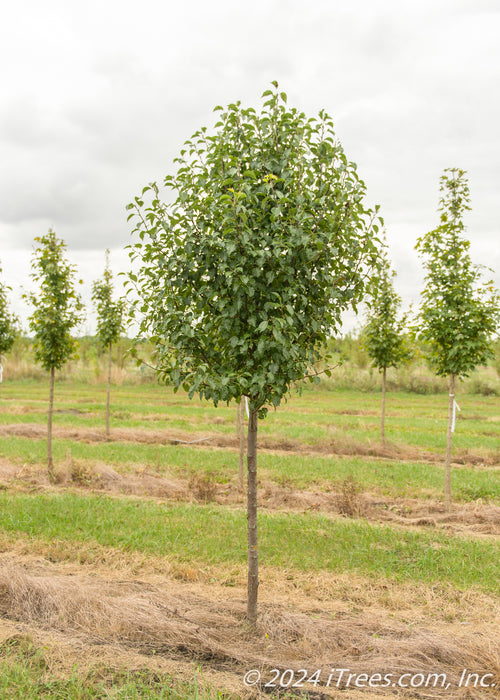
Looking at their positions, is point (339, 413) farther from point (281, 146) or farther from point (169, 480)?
point (281, 146)

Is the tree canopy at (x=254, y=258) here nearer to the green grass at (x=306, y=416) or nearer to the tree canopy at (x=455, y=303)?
the tree canopy at (x=455, y=303)

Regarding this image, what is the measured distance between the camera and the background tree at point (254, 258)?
4.51 m

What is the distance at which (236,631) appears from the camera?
16.9 ft

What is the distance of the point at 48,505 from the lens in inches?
362

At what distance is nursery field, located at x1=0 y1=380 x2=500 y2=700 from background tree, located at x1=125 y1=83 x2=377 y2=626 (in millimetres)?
2323

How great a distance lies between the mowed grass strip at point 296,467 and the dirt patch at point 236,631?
229 inches

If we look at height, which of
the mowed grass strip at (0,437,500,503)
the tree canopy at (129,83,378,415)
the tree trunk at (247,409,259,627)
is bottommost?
the mowed grass strip at (0,437,500,503)

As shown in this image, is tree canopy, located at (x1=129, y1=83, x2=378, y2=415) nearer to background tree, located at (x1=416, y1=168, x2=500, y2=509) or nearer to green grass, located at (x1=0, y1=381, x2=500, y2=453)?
background tree, located at (x1=416, y1=168, x2=500, y2=509)

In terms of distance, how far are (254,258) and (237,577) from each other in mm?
4280

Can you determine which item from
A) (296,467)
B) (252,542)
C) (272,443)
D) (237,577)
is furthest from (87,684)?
(272,443)

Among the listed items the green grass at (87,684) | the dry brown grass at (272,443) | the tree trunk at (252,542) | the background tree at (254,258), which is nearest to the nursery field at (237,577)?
the green grass at (87,684)

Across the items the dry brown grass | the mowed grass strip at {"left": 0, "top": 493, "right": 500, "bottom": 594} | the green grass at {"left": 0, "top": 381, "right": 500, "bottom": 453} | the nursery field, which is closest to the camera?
the nursery field

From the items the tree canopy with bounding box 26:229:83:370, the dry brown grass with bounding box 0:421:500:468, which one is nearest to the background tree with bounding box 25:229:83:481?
the tree canopy with bounding box 26:229:83:370

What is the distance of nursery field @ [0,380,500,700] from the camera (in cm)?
441
